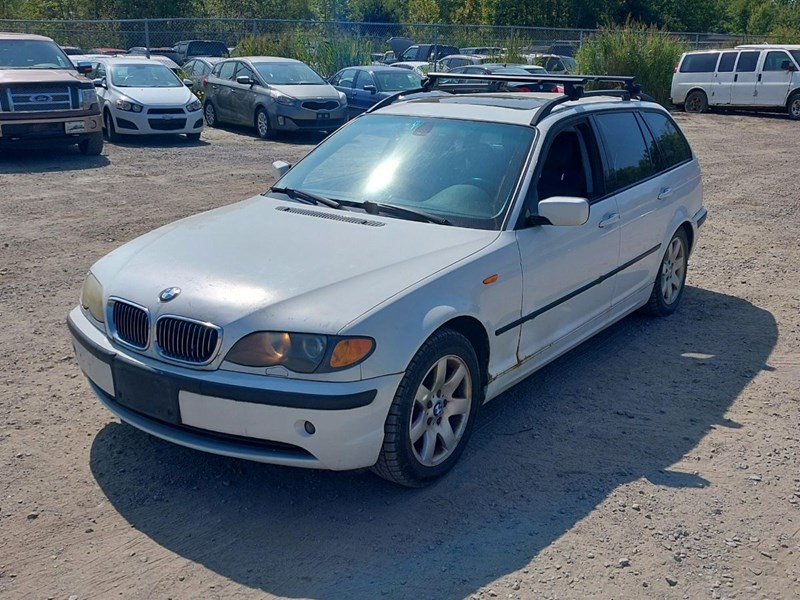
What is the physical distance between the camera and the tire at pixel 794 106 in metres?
23.4

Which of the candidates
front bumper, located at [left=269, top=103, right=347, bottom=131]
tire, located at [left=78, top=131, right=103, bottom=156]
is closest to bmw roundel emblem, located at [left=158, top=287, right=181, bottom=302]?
tire, located at [left=78, top=131, right=103, bottom=156]

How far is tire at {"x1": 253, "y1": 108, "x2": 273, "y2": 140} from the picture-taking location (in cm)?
1772

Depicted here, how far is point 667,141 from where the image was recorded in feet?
22.1

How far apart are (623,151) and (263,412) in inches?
135

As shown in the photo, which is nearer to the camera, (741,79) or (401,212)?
(401,212)

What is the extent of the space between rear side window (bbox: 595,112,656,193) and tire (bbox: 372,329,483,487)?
2.01 m

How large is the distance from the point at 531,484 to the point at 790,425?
1.73 meters

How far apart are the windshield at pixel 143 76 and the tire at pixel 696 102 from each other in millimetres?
14870

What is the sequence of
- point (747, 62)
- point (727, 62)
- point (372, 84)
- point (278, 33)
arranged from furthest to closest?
point (278, 33), point (727, 62), point (747, 62), point (372, 84)

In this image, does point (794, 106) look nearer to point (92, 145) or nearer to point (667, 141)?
point (92, 145)

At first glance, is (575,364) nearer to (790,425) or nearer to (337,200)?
(790,425)

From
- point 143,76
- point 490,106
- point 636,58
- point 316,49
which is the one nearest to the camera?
point 490,106

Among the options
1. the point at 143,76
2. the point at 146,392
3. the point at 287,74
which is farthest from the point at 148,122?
the point at 146,392

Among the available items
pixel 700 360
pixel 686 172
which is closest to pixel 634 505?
pixel 700 360
